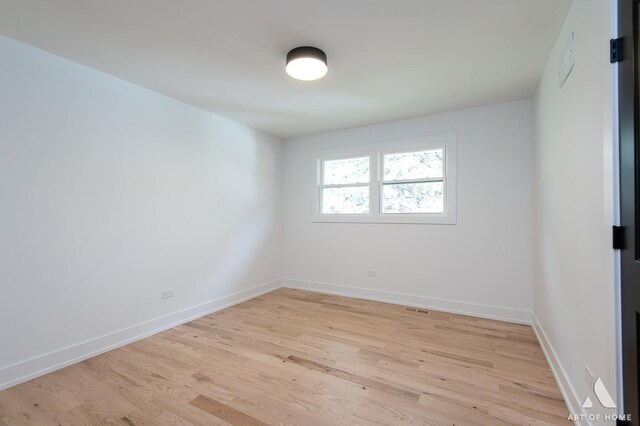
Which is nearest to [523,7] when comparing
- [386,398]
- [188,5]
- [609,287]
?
[609,287]

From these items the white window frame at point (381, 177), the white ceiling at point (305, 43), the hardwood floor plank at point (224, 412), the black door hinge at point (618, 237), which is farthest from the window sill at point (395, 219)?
the hardwood floor plank at point (224, 412)

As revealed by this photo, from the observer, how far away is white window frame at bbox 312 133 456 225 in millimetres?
3656

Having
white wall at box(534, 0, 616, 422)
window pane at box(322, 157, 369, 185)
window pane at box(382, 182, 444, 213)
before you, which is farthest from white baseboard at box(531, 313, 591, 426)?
window pane at box(322, 157, 369, 185)

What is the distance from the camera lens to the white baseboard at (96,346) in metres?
2.09

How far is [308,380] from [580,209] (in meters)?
2.12

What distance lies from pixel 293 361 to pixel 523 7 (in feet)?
10.1

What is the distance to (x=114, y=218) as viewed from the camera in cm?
270

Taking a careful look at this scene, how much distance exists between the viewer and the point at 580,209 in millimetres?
1616

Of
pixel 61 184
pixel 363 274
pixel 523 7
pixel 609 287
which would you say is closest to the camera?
pixel 609 287

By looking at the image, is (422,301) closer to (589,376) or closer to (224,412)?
(589,376)

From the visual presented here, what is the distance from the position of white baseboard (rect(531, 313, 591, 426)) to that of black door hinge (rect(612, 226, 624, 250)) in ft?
3.34

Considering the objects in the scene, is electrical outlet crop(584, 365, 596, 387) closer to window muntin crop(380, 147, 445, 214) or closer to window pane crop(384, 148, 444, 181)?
window muntin crop(380, 147, 445, 214)

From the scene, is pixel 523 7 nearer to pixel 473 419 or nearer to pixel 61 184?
pixel 473 419

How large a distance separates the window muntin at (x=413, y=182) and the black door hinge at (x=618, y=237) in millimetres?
2570
